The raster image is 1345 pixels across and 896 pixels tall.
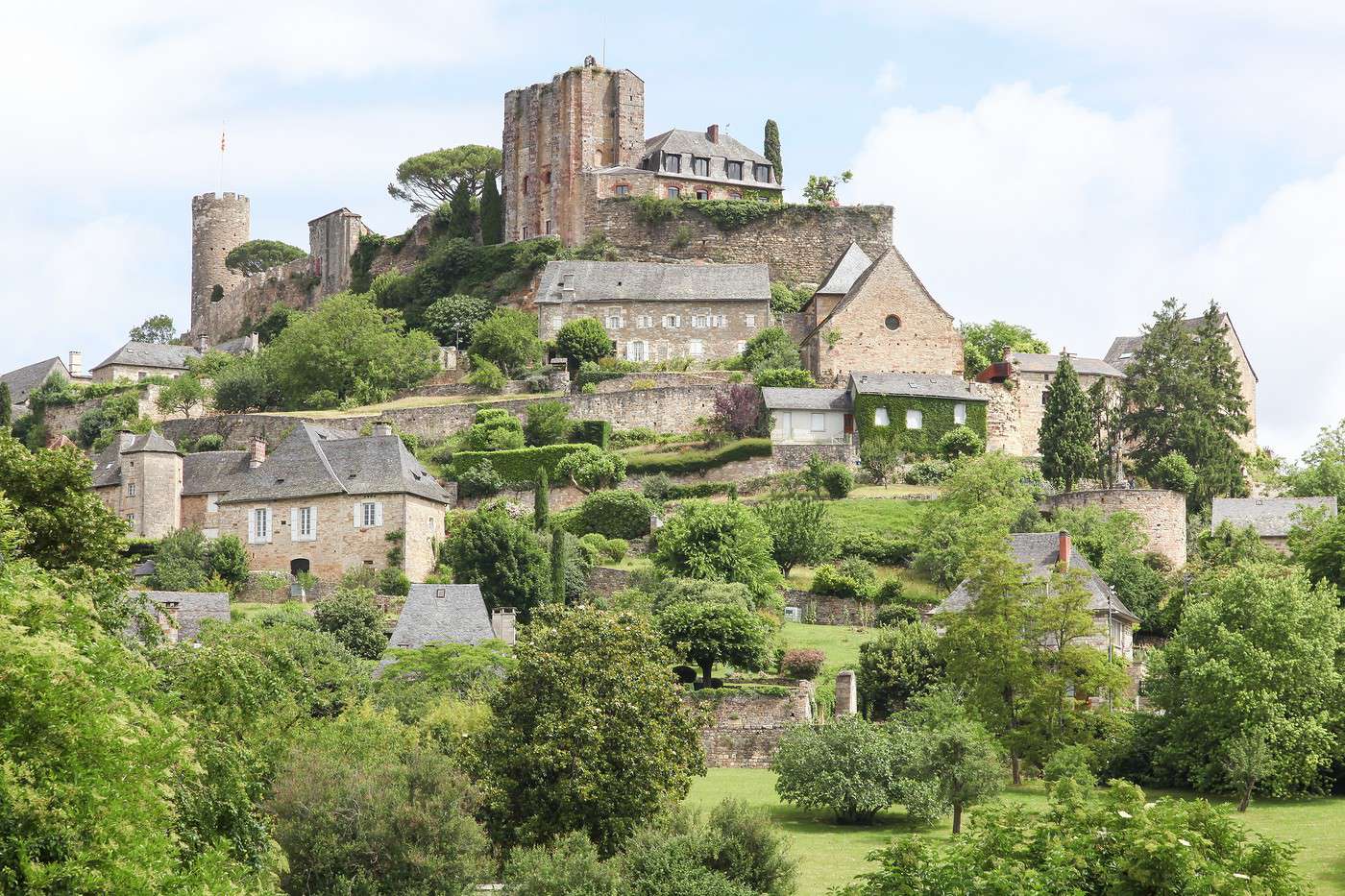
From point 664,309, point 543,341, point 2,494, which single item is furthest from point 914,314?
point 2,494

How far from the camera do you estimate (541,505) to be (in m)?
59.2

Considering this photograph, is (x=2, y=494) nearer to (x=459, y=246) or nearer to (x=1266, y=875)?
(x=1266, y=875)

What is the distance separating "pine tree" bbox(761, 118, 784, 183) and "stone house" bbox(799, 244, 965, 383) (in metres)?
18.5

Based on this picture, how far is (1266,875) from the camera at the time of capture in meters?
24.8

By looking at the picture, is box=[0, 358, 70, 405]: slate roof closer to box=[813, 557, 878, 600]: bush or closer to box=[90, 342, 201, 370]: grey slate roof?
box=[90, 342, 201, 370]: grey slate roof

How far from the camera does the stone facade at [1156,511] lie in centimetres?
5756

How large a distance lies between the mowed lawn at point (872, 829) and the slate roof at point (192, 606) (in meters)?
13.4

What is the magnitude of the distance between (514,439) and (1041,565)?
25.6 metres

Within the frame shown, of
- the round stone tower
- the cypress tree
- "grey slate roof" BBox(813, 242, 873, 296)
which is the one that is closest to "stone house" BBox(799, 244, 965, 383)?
"grey slate roof" BBox(813, 242, 873, 296)

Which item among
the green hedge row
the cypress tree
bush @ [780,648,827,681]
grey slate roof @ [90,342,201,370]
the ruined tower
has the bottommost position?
bush @ [780,648,827,681]

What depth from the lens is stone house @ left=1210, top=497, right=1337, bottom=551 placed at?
192 feet

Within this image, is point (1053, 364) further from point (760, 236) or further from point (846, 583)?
point (846, 583)

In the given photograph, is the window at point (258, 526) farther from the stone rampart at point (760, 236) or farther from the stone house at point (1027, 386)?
the stone rampart at point (760, 236)

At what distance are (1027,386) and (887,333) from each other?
6680 millimetres
